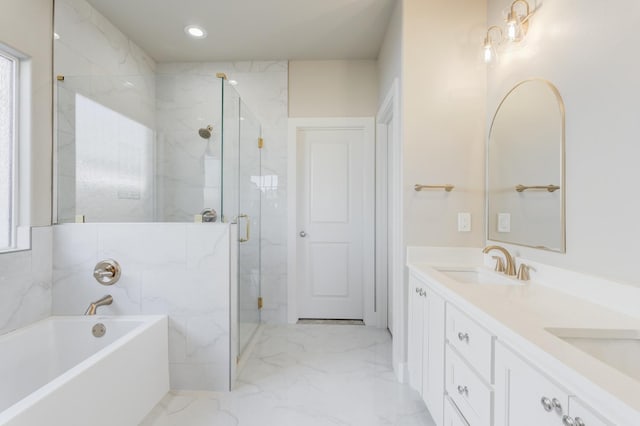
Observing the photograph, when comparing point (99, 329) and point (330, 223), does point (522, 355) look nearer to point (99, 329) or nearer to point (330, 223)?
point (99, 329)

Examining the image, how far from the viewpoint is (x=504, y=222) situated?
70.5 inches

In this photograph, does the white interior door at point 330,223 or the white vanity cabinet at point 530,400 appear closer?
the white vanity cabinet at point 530,400

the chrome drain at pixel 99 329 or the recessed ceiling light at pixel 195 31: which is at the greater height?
the recessed ceiling light at pixel 195 31

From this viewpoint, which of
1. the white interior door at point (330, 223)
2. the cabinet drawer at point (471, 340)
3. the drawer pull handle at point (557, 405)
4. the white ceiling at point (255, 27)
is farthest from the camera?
the white interior door at point (330, 223)

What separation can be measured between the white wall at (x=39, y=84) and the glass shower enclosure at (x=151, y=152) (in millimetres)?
69

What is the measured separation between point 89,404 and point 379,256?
2355 millimetres

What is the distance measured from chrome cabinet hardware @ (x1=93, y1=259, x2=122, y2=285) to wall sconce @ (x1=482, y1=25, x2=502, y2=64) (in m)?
2.67

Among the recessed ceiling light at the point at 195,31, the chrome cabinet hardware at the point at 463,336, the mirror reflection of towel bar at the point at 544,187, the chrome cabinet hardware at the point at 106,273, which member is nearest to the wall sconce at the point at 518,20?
the mirror reflection of towel bar at the point at 544,187

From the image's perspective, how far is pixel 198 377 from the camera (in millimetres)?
1972

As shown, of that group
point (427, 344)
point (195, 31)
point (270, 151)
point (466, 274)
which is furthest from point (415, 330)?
point (195, 31)

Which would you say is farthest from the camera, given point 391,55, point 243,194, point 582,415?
point 243,194

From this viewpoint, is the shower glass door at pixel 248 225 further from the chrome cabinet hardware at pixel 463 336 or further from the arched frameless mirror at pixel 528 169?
the arched frameless mirror at pixel 528 169

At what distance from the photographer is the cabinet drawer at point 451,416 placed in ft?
4.04

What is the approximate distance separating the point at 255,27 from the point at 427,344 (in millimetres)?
2689
